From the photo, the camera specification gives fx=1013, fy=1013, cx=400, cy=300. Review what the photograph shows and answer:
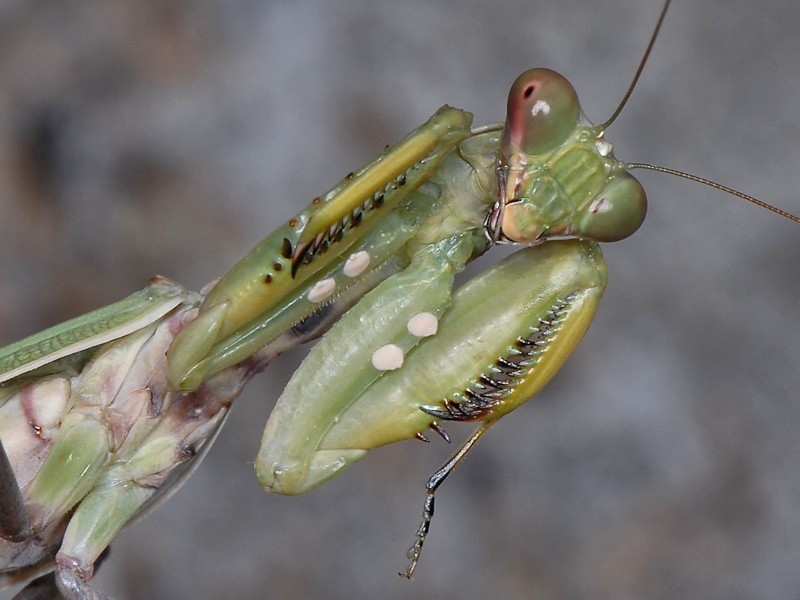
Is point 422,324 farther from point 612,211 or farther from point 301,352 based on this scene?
point 301,352

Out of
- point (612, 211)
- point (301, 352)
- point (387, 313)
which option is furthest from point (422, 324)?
point (301, 352)

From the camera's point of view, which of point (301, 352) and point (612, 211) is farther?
point (301, 352)

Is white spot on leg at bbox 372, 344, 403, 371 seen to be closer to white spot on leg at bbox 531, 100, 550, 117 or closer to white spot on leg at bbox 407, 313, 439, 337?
white spot on leg at bbox 407, 313, 439, 337

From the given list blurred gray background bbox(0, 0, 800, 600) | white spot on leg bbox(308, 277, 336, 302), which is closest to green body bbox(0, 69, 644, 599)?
white spot on leg bbox(308, 277, 336, 302)

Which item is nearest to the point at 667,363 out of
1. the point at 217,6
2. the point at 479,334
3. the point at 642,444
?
the point at 642,444

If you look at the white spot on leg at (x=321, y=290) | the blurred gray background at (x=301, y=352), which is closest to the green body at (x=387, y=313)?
the white spot on leg at (x=321, y=290)

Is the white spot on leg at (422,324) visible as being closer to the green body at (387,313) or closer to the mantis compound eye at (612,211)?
the green body at (387,313)

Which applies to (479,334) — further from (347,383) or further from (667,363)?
(667,363)
